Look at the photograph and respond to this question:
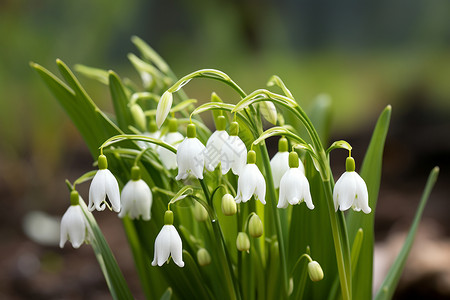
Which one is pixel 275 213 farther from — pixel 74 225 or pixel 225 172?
pixel 74 225

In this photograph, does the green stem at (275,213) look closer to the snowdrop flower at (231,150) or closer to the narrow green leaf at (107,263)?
the snowdrop flower at (231,150)

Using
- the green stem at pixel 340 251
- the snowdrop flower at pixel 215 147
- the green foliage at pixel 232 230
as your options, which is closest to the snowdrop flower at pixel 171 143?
the green foliage at pixel 232 230

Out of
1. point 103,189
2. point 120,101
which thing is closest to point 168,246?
point 103,189

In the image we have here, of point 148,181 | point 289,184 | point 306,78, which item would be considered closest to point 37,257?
point 148,181

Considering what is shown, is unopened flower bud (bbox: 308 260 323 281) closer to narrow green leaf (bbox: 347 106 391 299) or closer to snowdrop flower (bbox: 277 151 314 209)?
snowdrop flower (bbox: 277 151 314 209)

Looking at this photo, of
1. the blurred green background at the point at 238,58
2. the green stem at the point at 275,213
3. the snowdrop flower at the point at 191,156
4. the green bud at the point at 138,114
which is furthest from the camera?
the blurred green background at the point at 238,58

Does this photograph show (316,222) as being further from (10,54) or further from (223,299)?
(10,54)
